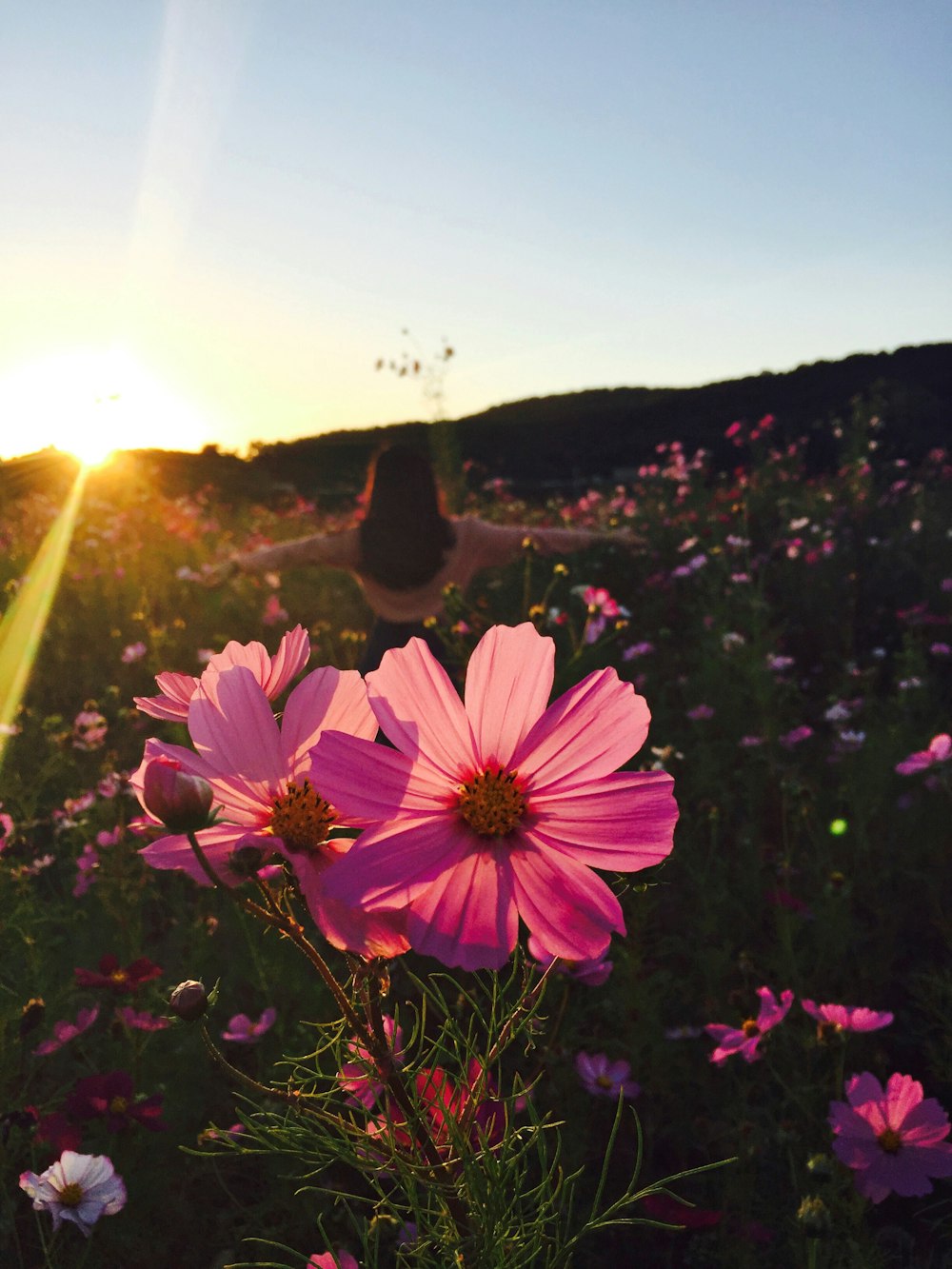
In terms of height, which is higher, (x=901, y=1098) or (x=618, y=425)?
(x=618, y=425)

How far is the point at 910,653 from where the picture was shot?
10.4 feet

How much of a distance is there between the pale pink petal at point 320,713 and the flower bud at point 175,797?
0.21ft

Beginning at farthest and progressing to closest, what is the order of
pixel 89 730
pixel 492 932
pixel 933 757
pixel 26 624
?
pixel 26 624 → pixel 89 730 → pixel 933 757 → pixel 492 932

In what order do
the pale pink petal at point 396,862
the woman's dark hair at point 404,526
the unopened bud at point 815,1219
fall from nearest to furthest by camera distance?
the pale pink petal at point 396,862, the unopened bud at point 815,1219, the woman's dark hair at point 404,526

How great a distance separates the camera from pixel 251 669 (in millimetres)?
542

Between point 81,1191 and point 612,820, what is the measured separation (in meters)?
1.20

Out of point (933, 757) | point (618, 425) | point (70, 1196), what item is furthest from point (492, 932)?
point (618, 425)

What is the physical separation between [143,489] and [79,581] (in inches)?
137

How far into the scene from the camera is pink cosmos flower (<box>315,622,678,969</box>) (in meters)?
0.43

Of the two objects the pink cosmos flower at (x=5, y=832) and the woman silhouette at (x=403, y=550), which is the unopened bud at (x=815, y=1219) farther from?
the woman silhouette at (x=403, y=550)

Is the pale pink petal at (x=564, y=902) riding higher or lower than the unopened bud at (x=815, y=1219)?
higher

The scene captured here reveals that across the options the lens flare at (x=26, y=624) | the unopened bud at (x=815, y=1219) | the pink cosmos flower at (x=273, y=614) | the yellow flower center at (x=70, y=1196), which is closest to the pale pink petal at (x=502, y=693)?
the unopened bud at (x=815, y=1219)

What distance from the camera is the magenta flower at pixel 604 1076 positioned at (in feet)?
5.32

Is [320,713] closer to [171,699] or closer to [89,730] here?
[171,699]
